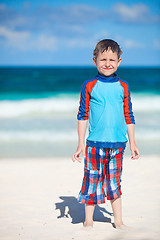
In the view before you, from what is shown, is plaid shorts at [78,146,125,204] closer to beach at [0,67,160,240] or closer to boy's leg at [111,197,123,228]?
boy's leg at [111,197,123,228]

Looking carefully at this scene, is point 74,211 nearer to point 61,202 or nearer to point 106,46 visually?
point 61,202

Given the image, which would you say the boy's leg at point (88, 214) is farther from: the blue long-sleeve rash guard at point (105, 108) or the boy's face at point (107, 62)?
the boy's face at point (107, 62)

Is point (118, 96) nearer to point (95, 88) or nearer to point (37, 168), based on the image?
point (95, 88)

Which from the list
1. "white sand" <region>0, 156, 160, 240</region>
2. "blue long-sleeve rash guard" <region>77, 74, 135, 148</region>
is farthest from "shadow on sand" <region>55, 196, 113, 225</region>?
"blue long-sleeve rash guard" <region>77, 74, 135, 148</region>

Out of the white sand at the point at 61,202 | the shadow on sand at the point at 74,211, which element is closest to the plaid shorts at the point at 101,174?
the white sand at the point at 61,202

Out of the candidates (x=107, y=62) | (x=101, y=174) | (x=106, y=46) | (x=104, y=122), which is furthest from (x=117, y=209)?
(x=106, y=46)

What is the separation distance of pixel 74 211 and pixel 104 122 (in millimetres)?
1320

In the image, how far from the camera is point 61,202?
12.8ft

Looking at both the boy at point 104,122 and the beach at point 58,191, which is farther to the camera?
the beach at point 58,191

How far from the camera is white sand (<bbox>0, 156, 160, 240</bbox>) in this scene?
3033 mm

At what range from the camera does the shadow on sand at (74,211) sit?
3.40 metres

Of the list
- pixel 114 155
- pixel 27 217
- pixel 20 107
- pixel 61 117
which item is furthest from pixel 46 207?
pixel 20 107

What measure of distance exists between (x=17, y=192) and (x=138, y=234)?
1702 mm

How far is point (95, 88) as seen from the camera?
2736 millimetres
